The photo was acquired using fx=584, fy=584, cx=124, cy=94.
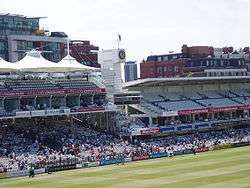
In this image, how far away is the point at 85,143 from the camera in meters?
73.9

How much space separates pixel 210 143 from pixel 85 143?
64.5ft

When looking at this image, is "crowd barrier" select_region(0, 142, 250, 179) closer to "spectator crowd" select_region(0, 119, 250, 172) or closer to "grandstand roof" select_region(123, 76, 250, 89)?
"spectator crowd" select_region(0, 119, 250, 172)

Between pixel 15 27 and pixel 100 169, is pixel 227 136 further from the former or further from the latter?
pixel 15 27

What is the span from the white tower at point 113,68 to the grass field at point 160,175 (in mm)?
22125

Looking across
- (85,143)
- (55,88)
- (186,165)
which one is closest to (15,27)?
(55,88)

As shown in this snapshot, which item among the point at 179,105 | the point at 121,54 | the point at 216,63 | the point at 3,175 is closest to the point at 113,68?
the point at 121,54

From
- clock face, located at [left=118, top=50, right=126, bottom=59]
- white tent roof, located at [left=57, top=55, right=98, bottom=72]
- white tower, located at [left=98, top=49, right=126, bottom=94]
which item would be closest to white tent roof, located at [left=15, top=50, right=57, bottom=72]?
white tent roof, located at [left=57, top=55, right=98, bottom=72]

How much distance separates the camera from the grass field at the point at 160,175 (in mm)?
45906

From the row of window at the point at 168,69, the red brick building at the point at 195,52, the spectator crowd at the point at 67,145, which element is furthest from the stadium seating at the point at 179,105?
the row of window at the point at 168,69

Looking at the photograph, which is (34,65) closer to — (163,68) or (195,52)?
(195,52)

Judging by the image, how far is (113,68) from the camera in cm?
8906

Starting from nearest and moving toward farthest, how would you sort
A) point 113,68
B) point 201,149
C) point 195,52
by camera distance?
point 201,149
point 113,68
point 195,52

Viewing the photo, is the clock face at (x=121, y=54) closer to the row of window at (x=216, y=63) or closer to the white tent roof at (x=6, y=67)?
the white tent roof at (x=6, y=67)

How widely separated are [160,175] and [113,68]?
38.8 metres
